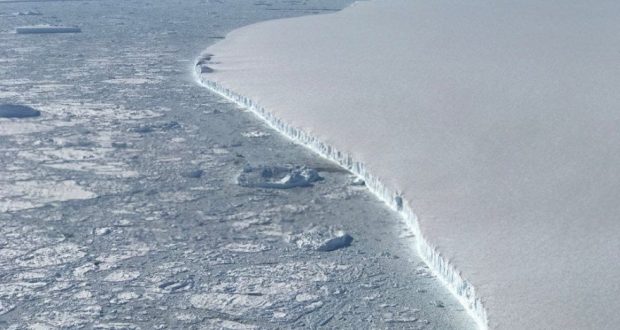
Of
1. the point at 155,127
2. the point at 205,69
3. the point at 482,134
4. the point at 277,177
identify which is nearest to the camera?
the point at 277,177

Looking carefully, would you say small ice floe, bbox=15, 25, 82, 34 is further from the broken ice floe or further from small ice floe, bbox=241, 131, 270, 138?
the broken ice floe

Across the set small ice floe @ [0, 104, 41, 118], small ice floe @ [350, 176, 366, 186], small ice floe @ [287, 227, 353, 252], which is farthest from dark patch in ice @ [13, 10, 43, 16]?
small ice floe @ [287, 227, 353, 252]

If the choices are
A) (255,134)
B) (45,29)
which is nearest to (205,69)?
(255,134)

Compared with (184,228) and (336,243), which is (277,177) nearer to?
(184,228)

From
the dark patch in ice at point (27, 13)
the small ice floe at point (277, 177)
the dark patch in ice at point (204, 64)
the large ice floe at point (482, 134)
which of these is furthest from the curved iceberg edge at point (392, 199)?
the dark patch in ice at point (27, 13)

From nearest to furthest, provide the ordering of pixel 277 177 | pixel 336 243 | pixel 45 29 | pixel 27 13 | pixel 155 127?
1. pixel 336 243
2. pixel 277 177
3. pixel 155 127
4. pixel 45 29
5. pixel 27 13
